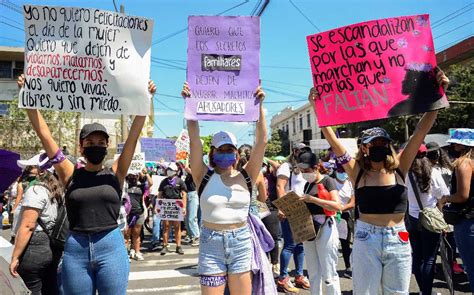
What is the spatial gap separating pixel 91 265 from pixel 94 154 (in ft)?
2.69

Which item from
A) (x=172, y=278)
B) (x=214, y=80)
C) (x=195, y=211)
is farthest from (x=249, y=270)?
(x=195, y=211)

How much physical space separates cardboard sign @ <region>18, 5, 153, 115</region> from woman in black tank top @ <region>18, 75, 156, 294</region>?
44cm

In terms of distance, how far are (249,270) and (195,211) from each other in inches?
289

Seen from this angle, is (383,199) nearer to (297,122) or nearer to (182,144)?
(182,144)

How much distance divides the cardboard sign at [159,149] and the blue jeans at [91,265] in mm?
13283

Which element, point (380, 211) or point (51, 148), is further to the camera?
point (380, 211)

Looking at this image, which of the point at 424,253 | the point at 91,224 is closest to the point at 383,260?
the point at 424,253

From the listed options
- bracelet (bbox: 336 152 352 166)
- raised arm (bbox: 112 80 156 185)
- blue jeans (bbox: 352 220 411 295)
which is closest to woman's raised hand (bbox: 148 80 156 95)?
raised arm (bbox: 112 80 156 185)

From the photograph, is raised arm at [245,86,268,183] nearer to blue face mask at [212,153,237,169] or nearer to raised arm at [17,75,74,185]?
blue face mask at [212,153,237,169]

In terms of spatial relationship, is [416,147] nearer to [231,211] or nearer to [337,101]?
[337,101]

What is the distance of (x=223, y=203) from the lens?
11.2ft

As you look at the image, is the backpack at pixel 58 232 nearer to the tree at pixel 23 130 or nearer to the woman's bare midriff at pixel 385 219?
the woman's bare midriff at pixel 385 219

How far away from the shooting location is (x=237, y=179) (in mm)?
3572

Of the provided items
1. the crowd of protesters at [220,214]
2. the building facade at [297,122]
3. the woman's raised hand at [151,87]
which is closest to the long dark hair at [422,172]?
the crowd of protesters at [220,214]
